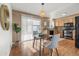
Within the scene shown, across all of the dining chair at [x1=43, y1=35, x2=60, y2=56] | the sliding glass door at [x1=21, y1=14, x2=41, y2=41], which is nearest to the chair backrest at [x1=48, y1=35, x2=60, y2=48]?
the dining chair at [x1=43, y1=35, x2=60, y2=56]

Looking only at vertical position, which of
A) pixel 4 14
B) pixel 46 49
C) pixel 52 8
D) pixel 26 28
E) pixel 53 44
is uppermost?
pixel 52 8

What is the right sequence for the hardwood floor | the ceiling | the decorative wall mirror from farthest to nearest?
the hardwood floor
the ceiling
the decorative wall mirror

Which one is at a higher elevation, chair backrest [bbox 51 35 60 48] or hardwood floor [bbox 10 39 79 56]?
chair backrest [bbox 51 35 60 48]

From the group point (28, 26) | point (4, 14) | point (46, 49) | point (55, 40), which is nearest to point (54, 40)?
point (55, 40)

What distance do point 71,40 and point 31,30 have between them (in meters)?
0.89

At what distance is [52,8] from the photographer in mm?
1911

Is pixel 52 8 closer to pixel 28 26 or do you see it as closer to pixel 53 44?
pixel 28 26

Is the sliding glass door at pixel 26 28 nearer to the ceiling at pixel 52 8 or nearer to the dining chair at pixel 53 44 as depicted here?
the ceiling at pixel 52 8

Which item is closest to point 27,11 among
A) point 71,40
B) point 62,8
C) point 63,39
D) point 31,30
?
point 31,30

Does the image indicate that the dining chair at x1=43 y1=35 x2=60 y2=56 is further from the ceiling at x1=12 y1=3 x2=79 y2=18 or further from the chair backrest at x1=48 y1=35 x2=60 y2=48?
the ceiling at x1=12 y1=3 x2=79 y2=18

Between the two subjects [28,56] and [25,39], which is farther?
[25,39]

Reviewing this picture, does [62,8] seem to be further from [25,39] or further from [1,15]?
[1,15]

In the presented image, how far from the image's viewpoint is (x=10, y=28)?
1.92 meters

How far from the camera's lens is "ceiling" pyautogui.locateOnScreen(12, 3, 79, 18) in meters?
1.79
